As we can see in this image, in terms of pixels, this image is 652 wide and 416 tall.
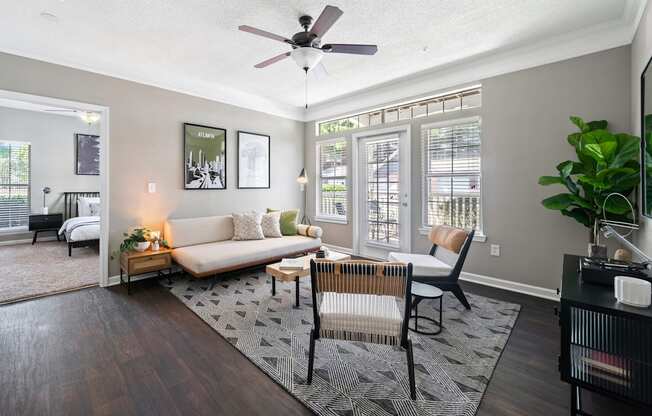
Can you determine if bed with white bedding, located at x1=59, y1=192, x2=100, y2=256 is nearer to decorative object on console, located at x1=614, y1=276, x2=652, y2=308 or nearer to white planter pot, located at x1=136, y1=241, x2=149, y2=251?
white planter pot, located at x1=136, y1=241, x2=149, y2=251

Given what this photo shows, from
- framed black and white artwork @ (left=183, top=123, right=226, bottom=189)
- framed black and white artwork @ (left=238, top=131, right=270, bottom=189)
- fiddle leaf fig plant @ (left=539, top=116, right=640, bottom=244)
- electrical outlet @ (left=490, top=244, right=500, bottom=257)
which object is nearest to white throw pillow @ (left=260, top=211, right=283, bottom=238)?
framed black and white artwork @ (left=238, top=131, right=270, bottom=189)

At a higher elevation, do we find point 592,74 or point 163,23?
point 163,23

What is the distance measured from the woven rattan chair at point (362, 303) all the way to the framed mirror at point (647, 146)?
1.68m

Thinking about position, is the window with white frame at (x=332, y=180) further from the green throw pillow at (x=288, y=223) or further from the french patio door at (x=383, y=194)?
the green throw pillow at (x=288, y=223)

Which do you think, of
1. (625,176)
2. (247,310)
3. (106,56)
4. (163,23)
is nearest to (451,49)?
(625,176)

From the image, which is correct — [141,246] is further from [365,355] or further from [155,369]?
[365,355]

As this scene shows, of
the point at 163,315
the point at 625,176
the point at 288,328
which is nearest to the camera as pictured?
the point at 625,176

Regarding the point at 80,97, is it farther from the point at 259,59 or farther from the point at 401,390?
the point at 401,390

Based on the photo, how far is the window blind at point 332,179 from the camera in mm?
5320

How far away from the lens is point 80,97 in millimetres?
3391

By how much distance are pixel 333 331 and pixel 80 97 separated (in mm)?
3892

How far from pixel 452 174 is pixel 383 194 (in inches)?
45.7

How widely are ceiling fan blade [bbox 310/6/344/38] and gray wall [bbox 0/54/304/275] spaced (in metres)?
2.76

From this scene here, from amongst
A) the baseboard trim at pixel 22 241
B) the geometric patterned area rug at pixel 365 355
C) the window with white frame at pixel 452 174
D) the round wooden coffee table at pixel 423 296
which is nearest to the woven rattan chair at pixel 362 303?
the geometric patterned area rug at pixel 365 355
